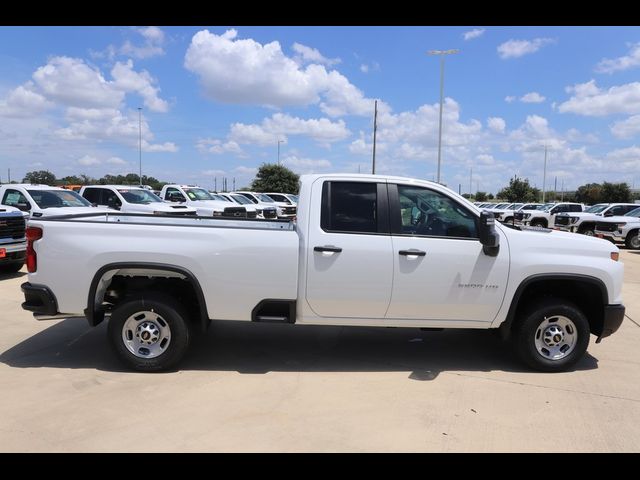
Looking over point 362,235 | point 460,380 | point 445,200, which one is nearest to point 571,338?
point 460,380

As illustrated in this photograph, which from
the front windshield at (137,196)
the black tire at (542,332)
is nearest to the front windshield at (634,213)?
the black tire at (542,332)

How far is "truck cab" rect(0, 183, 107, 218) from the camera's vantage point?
11.6 meters

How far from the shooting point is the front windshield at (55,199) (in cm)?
1189

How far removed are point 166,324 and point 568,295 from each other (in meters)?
4.03

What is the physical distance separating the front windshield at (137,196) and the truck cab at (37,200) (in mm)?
3277

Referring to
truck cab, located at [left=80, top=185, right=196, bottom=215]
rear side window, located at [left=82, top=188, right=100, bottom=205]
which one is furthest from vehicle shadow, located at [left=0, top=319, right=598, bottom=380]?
rear side window, located at [left=82, top=188, right=100, bottom=205]

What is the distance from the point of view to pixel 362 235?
4.65 m

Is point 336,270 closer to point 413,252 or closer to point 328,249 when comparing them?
point 328,249

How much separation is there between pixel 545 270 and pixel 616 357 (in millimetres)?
1761

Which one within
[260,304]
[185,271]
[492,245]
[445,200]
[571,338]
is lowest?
[571,338]

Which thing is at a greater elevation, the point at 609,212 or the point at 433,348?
the point at 609,212

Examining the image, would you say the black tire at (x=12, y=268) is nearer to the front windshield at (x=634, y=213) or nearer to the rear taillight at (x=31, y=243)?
the rear taillight at (x=31, y=243)

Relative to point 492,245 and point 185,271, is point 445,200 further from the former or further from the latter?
point 185,271

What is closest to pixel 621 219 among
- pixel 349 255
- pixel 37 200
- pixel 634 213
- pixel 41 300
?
pixel 634 213
